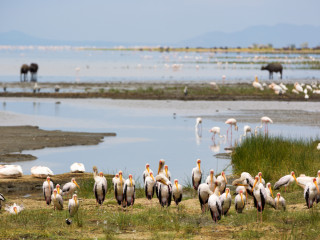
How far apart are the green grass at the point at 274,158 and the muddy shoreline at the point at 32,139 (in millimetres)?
6950

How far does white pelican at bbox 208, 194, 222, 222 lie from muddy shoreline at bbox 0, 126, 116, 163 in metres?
10.7

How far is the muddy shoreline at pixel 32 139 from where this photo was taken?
893 inches

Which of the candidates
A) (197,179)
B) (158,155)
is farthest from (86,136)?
(197,179)

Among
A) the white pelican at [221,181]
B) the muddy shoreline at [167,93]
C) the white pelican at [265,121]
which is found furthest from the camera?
the muddy shoreline at [167,93]

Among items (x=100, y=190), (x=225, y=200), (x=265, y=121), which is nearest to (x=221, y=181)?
(x=225, y=200)

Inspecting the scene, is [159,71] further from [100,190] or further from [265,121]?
[100,190]

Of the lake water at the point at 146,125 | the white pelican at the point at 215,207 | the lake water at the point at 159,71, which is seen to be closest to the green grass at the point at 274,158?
the lake water at the point at 146,125

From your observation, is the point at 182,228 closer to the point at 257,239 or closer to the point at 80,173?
the point at 257,239

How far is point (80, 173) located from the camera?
18.4 metres

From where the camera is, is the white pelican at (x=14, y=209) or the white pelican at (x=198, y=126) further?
the white pelican at (x=198, y=126)

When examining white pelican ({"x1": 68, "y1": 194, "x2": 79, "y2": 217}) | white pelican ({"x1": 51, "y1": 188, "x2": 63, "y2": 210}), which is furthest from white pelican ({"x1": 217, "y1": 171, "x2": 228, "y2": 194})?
white pelican ({"x1": 51, "y1": 188, "x2": 63, "y2": 210})

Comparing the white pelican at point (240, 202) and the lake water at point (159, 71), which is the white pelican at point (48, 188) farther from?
the lake water at point (159, 71)

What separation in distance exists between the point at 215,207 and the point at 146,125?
2052cm

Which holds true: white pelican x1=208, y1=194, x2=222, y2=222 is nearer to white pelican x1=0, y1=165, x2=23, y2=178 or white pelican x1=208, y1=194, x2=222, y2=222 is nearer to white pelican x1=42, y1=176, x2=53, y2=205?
white pelican x1=42, y1=176, x2=53, y2=205
